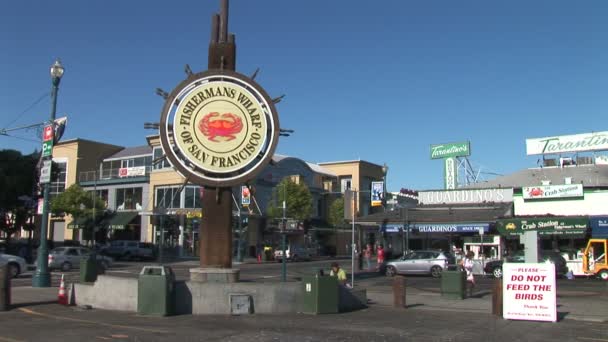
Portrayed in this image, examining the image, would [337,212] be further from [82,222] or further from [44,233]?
[44,233]

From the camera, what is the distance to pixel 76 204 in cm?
5512

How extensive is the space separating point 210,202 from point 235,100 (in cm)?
283

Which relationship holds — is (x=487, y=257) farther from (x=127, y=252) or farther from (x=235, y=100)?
(x=127, y=252)

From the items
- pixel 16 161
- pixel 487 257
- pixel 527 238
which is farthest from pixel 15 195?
pixel 527 238

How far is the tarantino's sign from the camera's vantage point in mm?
15719

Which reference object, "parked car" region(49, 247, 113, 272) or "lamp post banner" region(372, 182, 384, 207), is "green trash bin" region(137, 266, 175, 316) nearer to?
"parked car" region(49, 247, 113, 272)

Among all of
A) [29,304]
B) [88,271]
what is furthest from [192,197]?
[29,304]

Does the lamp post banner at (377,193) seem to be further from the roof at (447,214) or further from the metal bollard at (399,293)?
the metal bollard at (399,293)

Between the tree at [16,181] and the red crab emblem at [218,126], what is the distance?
31768mm

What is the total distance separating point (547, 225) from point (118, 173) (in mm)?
42863

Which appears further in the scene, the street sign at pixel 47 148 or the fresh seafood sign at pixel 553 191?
the fresh seafood sign at pixel 553 191

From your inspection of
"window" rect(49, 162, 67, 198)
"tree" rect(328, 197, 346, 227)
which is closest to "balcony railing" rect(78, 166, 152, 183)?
"window" rect(49, 162, 67, 198)

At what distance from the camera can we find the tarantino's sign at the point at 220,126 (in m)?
15.7

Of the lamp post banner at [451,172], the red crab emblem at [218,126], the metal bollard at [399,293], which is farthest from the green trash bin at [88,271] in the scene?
the lamp post banner at [451,172]
